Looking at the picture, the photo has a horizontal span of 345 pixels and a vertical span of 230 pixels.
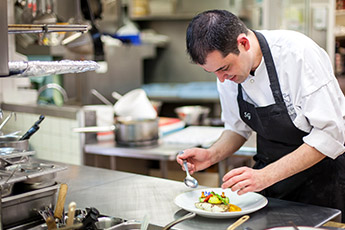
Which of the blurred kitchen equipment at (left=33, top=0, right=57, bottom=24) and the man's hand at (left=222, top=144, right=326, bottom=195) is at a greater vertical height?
the blurred kitchen equipment at (left=33, top=0, right=57, bottom=24)

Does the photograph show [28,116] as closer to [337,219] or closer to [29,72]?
[29,72]

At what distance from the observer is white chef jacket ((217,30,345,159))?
6.24ft

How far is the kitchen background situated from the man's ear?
1.84 metres

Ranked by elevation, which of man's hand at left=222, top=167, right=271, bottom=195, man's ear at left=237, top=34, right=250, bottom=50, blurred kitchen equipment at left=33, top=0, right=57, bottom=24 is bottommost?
man's hand at left=222, top=167, right=271, bottom=195

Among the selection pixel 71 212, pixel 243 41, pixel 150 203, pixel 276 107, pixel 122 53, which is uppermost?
pixel 243 41

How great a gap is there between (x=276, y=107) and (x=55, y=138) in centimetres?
230

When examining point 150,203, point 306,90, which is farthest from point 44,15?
point 306,90

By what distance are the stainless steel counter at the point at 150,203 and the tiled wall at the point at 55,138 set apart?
1218 mm

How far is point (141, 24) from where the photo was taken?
7770 millimetres

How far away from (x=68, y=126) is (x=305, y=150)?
2304mm

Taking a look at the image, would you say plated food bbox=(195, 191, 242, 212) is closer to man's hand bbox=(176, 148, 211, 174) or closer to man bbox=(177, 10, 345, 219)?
man bbox=(177, 10, 345, 219)

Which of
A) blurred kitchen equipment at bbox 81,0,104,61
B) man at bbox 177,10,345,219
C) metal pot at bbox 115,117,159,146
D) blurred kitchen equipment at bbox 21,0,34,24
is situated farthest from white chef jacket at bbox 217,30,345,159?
blurred kitchen equipment at bbox 81,0,104,61

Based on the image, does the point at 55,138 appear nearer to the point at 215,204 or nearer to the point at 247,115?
the point at 247,115

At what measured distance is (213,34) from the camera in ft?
6.03
